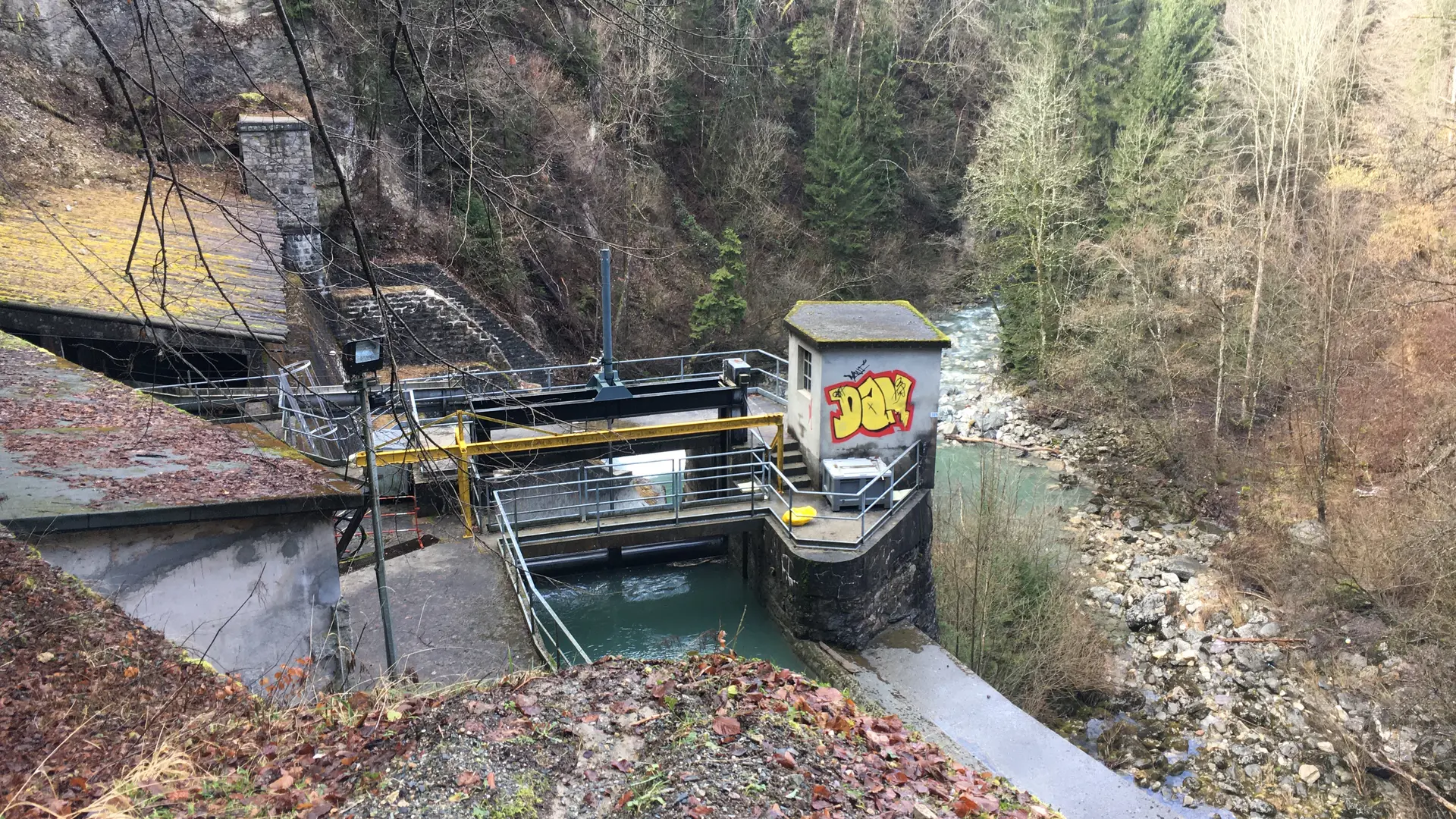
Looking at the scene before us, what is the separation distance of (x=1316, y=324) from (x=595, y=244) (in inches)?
721

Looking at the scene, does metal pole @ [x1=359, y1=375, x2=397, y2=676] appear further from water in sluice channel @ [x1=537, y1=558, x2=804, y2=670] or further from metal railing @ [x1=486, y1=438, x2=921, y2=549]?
water in sluice channel @ [x1=537, y1=558, x2=804, y2=670]

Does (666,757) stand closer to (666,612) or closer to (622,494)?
(666,612)


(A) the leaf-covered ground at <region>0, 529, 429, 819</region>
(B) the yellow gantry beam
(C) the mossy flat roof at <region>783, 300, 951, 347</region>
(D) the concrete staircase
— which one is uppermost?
(C) the mossy flat roof at <region>783, 300, 951, 347</region>

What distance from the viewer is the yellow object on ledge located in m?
12.2

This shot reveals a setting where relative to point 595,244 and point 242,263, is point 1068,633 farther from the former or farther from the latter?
point 595,244

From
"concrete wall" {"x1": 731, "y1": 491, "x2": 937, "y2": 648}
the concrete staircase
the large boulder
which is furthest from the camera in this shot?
the large boulder

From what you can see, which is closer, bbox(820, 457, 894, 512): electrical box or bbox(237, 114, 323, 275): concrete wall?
bbox(820, 457, 894, 512): electrical box

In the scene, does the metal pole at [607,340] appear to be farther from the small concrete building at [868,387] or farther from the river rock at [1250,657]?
the river rock at [1250,657]

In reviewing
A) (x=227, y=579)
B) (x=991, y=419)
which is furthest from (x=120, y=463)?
(x=991, y=419)

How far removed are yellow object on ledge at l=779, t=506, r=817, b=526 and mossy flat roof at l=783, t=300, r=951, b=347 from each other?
240cm

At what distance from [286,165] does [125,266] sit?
928 cm

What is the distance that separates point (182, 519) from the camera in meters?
6.40

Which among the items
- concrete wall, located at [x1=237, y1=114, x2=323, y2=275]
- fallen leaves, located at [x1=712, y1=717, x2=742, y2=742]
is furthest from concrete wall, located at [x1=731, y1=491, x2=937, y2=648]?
concrete wall, located at [x1=237, y1=114, x2=323, y2=275]

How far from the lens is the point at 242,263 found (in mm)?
13305
